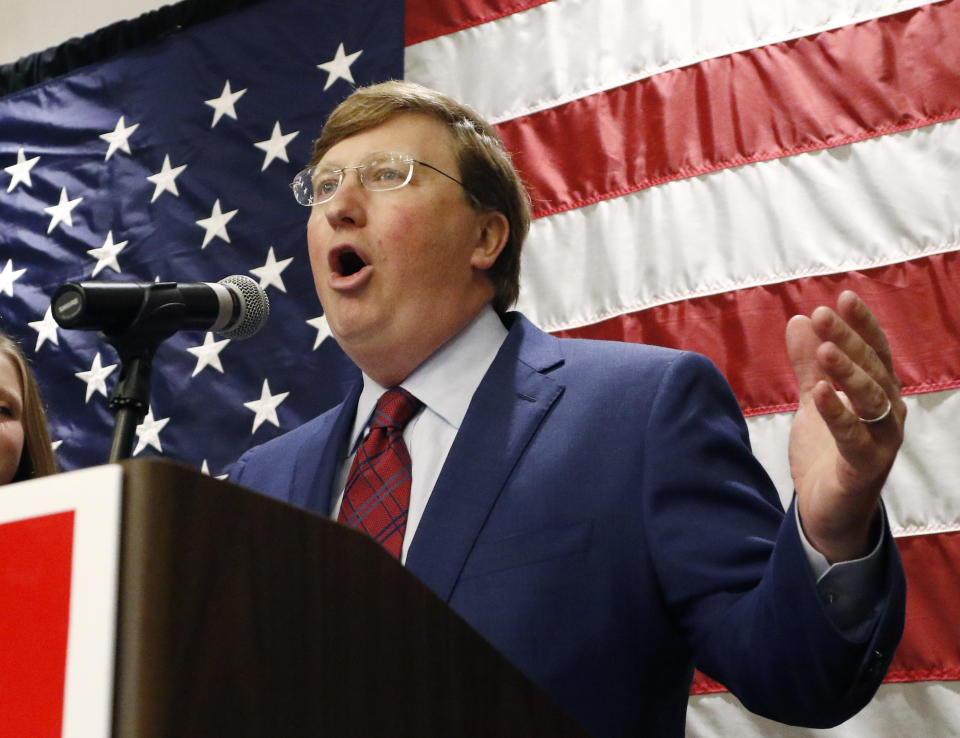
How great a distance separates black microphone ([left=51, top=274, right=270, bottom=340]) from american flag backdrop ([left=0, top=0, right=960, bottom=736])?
4.48ft

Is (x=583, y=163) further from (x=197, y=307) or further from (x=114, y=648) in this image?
(x=114, y=648)

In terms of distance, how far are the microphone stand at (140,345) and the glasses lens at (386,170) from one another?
76 centimetres

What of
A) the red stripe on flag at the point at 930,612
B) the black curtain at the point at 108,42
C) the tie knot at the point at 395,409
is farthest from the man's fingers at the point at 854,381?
the black curtain at the point at 108,42

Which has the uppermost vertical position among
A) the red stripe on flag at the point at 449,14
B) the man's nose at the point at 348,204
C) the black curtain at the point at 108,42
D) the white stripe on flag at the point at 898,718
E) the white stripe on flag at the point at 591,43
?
the black curtain at the point at 108,42

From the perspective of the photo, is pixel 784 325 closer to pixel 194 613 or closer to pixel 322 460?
pixel 322 460

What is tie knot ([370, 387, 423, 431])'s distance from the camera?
1703 mm

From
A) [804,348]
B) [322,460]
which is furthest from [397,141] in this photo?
[804,348]

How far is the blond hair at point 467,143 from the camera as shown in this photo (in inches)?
77.7

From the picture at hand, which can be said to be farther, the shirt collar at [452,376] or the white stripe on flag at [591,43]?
the white stripe on flag at [591,43]

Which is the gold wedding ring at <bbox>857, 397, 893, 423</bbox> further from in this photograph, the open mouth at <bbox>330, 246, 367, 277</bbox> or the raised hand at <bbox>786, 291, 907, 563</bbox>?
the open mouth at <bbox>330, 246, 367, 277</bbox>

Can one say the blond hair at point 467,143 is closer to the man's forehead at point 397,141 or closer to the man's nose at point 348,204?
the man's forehead at point 397,141

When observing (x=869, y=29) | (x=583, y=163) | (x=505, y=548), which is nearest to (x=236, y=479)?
(x=505, y=548)

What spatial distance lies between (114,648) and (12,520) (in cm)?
12

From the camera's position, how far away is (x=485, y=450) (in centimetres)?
153
